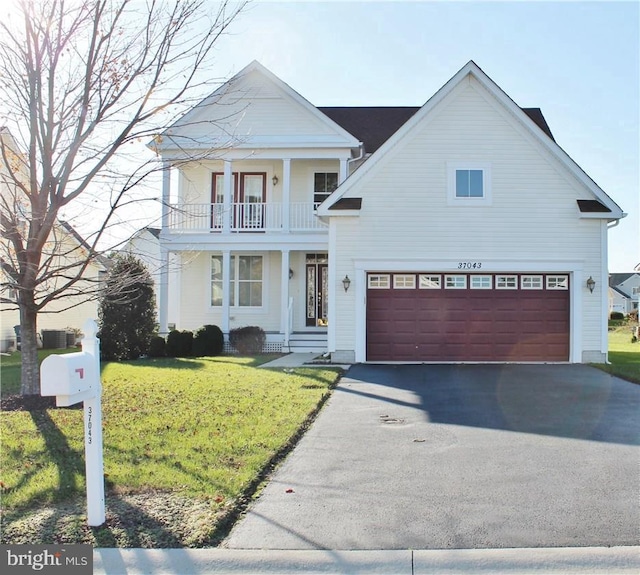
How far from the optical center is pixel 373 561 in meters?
4.32

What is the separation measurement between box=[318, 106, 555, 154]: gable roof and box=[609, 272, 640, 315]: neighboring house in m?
66.0

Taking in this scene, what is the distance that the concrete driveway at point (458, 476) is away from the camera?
15.6ft

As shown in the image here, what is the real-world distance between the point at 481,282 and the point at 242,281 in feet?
29.9

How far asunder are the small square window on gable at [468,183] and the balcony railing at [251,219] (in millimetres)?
5694

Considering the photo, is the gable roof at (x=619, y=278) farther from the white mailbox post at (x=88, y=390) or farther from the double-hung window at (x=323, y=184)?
the white mailbox post at (x=88, y=390)

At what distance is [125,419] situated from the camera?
907cm

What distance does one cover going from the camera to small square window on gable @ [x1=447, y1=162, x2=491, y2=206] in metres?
16.8

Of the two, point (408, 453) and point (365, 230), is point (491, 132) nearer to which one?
point (365, 230)

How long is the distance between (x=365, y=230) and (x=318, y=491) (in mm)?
11599

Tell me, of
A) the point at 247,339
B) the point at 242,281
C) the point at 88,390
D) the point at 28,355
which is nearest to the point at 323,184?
the point at 242,281

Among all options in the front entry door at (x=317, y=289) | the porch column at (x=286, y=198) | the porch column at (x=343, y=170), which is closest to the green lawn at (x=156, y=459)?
the porch column at (x=286, y=198)

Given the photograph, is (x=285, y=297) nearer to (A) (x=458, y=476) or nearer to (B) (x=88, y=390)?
(A) (x=458, y=476)

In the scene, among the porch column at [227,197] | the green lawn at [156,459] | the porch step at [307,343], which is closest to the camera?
the green lawn at [156,459]

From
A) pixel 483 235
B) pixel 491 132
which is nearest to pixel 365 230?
pixel 483 235
